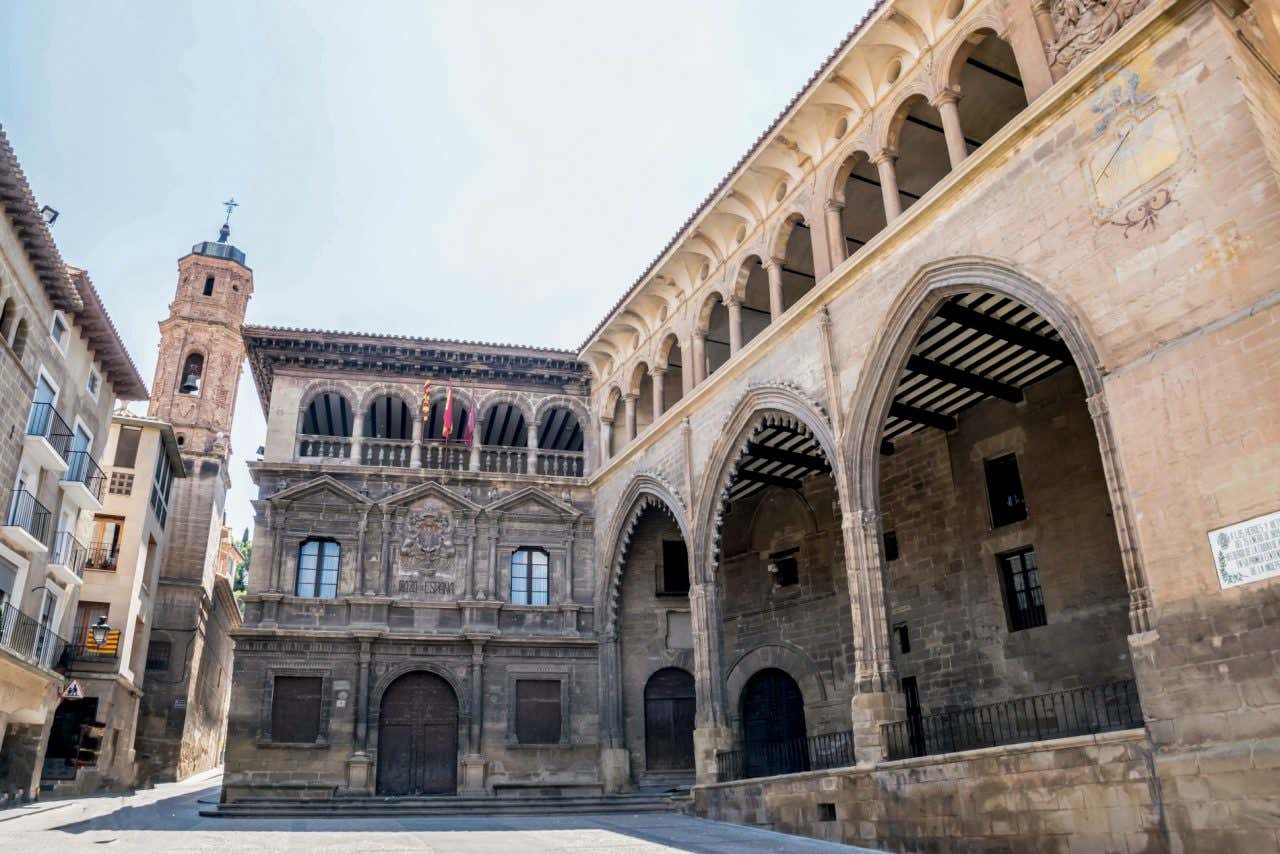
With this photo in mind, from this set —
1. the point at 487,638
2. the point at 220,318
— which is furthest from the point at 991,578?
the point at 220,318

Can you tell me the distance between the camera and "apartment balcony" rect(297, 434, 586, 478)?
2153 centimetres

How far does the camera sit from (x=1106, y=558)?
14062 mm

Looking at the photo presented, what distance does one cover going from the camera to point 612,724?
20.1m

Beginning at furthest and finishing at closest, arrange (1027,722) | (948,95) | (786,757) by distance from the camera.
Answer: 1. (786,757)
2. (1027,722)
3. (948,95)

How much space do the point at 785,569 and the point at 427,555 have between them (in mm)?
7614

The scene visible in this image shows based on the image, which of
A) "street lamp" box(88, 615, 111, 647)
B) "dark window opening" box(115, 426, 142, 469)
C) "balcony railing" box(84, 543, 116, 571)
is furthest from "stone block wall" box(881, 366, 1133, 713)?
"dark window opening" box(115, 426, 142, 469)

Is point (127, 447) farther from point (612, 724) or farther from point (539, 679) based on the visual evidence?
point (612, 724)

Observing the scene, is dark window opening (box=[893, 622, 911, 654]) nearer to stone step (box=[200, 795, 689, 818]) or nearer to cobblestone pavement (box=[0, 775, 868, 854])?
stone step (box=[200, 795, 689, 818])

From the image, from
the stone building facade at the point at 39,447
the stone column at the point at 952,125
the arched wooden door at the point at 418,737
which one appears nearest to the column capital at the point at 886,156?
the stone column at the point at 952,125

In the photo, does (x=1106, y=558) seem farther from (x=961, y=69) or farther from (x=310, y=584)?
(x=310, y=584)

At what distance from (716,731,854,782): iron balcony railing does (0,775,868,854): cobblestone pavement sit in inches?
43.0

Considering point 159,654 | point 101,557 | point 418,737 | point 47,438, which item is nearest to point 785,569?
point 418,737

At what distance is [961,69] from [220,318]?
33.1 m

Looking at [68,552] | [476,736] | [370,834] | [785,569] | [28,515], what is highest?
[28,515]
